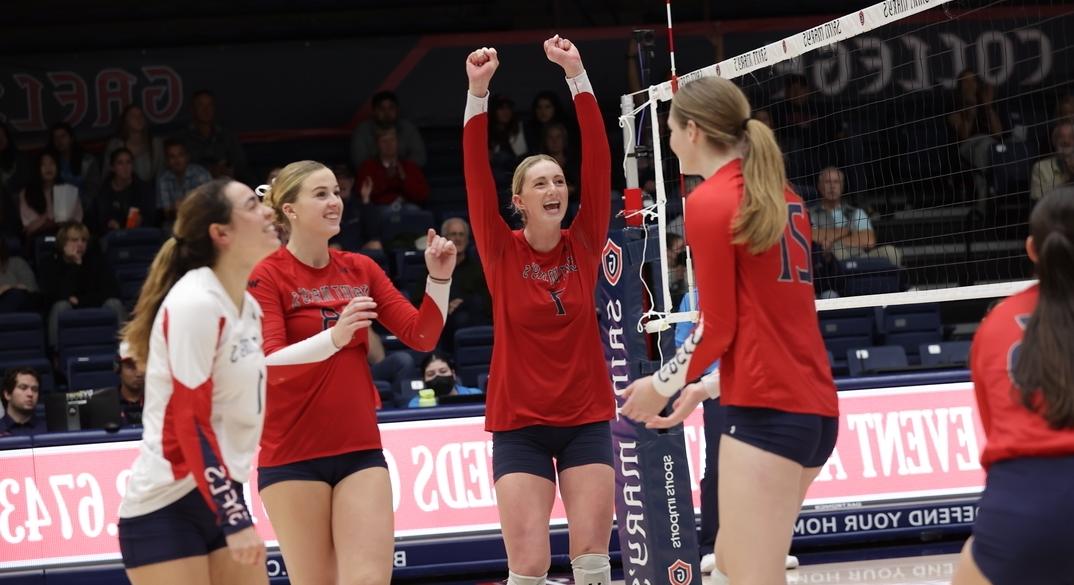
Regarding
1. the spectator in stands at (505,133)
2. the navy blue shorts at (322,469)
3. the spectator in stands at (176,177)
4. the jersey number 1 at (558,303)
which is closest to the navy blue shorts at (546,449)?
the jersey number 1 at (558,303)

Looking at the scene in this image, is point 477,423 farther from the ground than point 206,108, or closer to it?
closer to it

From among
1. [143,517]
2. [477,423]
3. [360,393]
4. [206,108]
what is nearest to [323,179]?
[360,393]

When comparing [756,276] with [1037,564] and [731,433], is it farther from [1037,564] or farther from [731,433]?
[1037,564]

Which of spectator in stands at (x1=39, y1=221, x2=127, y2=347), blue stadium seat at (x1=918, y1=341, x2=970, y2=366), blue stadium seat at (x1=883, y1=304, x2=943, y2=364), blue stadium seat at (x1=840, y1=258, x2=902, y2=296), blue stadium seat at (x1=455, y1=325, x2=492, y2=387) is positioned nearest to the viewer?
blue stadium seat at (x1=918, y1=341, x2=970, y2=366)

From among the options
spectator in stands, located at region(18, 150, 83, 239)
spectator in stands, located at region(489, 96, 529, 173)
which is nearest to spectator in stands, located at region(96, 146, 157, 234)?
spectator in stands, located at region(18, 150, 83, 239)

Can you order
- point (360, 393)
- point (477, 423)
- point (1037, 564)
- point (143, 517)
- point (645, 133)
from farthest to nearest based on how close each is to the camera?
point (477, 423), point (645, 133), point (360, 393), point (143, 517), point (1037, 564)

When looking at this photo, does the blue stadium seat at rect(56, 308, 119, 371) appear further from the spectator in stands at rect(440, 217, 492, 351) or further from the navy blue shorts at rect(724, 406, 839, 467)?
the navy blue shorts at rect(724, 406, 839, 467)

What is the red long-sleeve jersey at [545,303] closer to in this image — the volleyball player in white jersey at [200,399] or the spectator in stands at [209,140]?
the volleyball player in white jersey at [200,399]

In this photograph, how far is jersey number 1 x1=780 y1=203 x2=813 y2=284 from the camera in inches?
152

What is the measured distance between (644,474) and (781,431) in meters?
2.58

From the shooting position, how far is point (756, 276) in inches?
151

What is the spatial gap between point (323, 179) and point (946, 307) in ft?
31.4

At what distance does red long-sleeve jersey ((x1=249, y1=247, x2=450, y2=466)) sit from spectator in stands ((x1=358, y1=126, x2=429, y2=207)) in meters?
8.27

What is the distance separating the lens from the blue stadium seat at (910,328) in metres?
11.6
